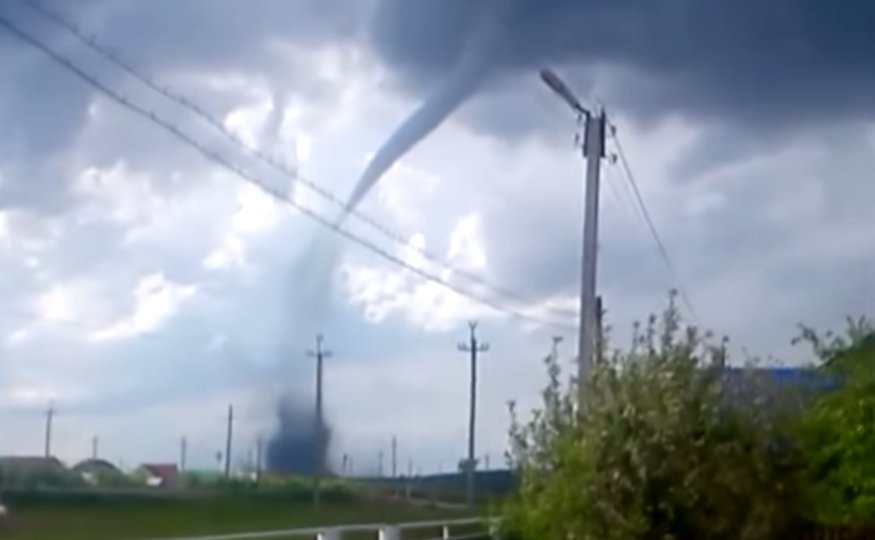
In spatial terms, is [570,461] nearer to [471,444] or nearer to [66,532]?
[66,532]

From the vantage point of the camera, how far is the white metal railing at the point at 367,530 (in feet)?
80.9

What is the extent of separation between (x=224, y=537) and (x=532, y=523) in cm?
500

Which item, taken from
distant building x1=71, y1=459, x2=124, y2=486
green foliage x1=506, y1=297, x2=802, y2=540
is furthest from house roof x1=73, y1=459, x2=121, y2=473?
green foliage x1=506, y1=297, x2=802, y2=540

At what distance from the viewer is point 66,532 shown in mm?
22109

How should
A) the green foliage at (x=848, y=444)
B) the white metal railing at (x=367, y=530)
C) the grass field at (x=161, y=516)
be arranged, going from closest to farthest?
the grass field at (x=161, y=516)
the white metal railing at (x=367, y=530)
the green foliage at (x=848, y=444)

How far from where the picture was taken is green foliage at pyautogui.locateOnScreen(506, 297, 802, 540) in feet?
82.9

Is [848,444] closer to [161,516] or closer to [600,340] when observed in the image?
[600,340]

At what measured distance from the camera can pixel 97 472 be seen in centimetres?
2412

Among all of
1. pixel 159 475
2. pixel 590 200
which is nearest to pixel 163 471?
pixel 159 475

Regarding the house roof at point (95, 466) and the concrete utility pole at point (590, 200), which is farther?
the concrete utility pole at point (590, 200)

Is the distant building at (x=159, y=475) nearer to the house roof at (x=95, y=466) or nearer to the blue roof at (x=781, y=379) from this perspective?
the house roof at (x=95, y=466)

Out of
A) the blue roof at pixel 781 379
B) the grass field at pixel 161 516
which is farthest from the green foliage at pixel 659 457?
the grass field at pixel 161 516

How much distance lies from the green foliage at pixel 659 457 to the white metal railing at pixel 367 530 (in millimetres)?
2773

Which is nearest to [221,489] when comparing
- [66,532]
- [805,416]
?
[66,532]
